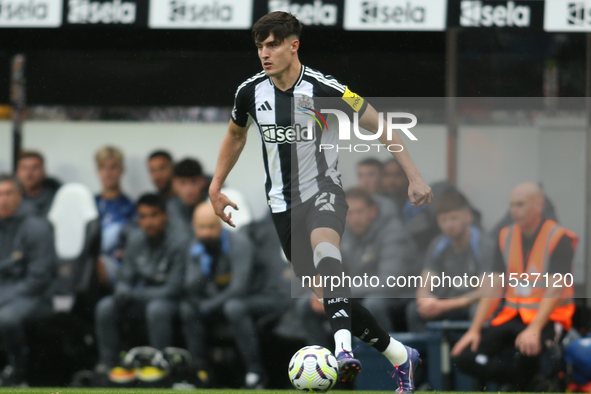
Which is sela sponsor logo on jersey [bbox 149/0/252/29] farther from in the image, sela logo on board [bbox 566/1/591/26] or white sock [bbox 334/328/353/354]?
white sock [bbox 334/328/353/354]

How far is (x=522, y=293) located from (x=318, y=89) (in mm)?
2358

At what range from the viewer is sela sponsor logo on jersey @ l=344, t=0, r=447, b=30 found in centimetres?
575

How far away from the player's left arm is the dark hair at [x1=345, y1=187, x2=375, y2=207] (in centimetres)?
179

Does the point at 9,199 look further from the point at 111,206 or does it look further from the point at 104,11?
the point at 104,11

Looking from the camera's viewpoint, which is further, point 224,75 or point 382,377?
point 224,75

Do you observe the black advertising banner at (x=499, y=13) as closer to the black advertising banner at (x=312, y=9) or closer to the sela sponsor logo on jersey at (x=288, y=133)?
the black advertising banner at (x=312, y=9)

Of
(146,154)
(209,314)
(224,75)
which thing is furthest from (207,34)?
(209,314)

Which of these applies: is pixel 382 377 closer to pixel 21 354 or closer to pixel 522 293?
pixel 522 293

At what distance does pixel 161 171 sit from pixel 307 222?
2.72 meters

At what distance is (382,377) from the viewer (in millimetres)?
5863

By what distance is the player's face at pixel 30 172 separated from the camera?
6488 millimetres

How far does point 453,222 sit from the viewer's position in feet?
19.9

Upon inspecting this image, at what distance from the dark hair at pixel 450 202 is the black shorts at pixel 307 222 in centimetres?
203

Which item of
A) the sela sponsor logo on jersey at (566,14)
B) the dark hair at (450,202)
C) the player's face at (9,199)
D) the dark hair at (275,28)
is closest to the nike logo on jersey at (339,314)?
the dark hair at (275,28)
